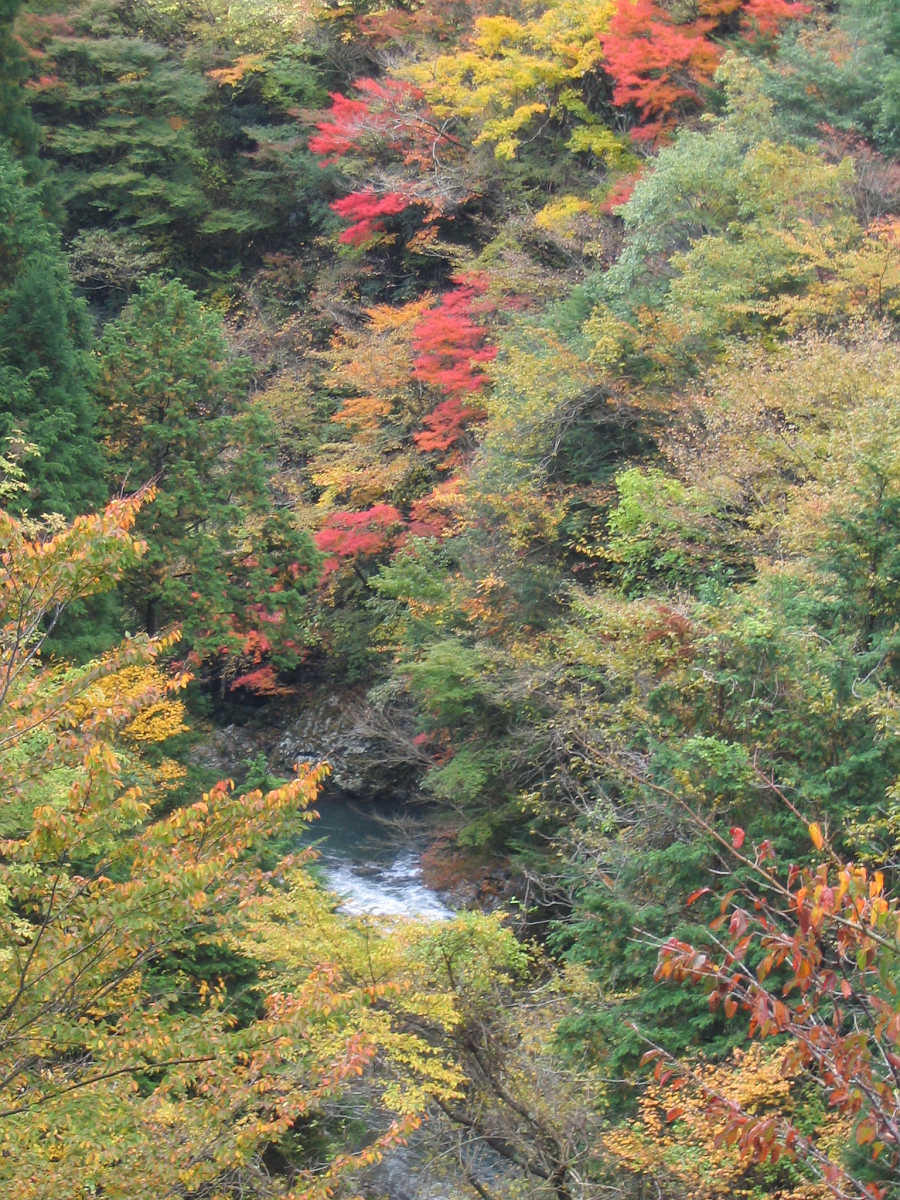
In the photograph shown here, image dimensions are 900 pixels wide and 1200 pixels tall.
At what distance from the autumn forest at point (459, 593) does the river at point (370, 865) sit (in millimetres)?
416

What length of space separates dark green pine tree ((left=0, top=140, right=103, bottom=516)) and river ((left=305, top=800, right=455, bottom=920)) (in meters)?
6.62

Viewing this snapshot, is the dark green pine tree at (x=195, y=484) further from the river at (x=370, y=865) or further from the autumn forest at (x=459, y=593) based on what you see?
the river at (x=370, y=865)

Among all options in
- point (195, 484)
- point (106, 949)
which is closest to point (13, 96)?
point (195, 484)

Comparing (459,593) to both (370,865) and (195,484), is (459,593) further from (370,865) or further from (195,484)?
(370,865)

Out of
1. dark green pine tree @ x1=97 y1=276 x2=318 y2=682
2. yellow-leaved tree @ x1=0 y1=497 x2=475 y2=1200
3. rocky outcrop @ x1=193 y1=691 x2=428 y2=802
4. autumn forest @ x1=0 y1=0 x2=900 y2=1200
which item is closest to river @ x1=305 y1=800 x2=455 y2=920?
autumn forest @ x1=0 y1=0 x2=900 y2=1200

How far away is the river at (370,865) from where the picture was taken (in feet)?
55.1

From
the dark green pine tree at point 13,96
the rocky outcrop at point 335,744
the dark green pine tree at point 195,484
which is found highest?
the dark green pine tree at point 13,96

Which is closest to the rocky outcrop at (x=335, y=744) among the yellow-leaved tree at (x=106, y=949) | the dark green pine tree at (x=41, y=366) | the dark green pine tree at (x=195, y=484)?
the dark green pine tree at (x=195, y=484)

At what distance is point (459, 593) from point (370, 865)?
4911 millimetres

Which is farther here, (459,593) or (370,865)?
(370,865)

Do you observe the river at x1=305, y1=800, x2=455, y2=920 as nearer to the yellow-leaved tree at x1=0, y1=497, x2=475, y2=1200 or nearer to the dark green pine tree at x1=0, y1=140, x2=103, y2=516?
the dark green pine tree at x1=0, y1=140, x2=103, y2=516

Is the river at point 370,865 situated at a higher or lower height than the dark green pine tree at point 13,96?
lower

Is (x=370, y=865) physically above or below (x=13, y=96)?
below

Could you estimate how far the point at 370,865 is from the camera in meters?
18.7
